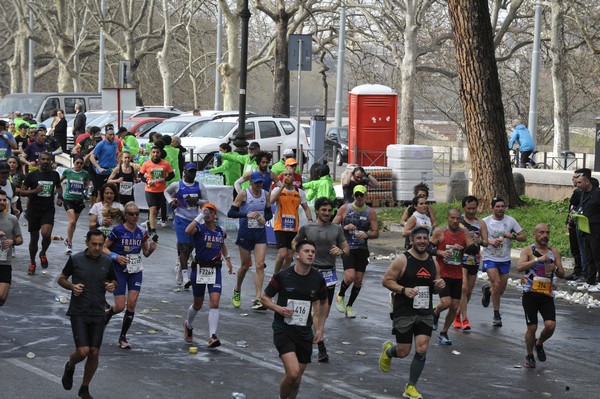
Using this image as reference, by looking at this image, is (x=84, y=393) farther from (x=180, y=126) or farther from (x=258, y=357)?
(x=180, y=126)

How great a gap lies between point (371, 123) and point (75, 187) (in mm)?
13129

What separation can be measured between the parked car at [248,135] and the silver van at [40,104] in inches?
417

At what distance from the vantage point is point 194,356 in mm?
11688

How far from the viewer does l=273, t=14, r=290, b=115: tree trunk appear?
137 feet

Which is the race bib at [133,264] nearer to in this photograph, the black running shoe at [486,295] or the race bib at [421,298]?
the race bib at [421,298]

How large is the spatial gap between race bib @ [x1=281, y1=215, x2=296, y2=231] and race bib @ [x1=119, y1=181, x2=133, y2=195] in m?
5.21

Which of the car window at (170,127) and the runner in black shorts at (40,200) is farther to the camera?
the car window at (170,127)

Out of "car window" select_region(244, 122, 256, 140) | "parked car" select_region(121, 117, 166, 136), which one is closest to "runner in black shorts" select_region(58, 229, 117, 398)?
"car window" select_region(244, 122, 256, 140)

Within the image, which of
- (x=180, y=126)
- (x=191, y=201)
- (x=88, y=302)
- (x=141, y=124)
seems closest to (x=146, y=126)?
(x=141, y=124)

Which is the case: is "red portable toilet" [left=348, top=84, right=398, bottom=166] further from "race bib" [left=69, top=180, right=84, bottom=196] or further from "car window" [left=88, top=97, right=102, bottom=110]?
"car window" [left=88, top=97, right=102, bottom=110]

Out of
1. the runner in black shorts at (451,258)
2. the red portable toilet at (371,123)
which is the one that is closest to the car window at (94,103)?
the red portable toilet at (371,123)

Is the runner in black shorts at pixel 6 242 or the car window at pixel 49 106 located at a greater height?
the car window at pixel 49 106

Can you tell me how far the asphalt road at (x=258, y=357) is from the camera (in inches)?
412

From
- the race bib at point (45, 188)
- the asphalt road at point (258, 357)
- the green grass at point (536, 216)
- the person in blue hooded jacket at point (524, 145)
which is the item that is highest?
the person in blue hooded jacket at point (524, 145)
